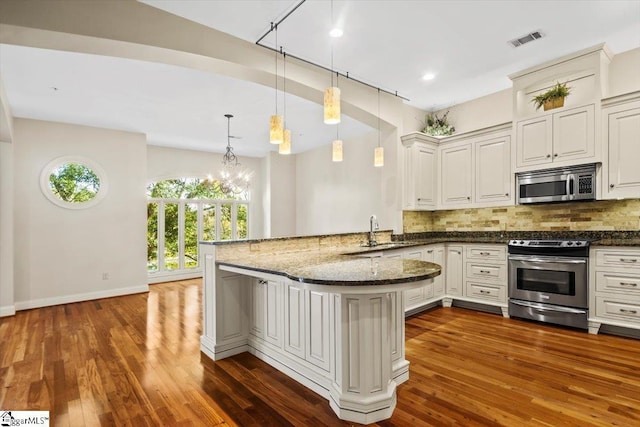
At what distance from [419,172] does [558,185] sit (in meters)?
1.67

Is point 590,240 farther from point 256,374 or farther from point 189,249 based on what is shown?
point 189,249

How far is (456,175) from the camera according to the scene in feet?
16.1

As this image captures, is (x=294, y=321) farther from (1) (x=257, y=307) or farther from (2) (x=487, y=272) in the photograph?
(2) (x=487, y=272)

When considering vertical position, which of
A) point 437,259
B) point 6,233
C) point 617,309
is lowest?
point 617,309

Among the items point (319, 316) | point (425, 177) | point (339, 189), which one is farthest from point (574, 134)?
point (339, 189)

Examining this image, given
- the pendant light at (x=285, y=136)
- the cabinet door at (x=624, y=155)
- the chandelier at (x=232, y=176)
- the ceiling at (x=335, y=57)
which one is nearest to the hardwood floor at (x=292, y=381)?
the cabinet door at (x=624, y=155)

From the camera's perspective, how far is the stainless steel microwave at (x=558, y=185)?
12.2 feet

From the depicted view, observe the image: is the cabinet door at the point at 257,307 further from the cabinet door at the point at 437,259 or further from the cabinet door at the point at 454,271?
the cabinet door at the point at 454,271

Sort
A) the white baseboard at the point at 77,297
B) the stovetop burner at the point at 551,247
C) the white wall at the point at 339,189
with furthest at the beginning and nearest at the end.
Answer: the white wall at the point at 339,189
the white baseboard at the point at 77,297
the stovetop burner at the point at 551,247

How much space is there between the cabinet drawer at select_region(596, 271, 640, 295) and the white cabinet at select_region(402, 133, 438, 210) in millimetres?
2142

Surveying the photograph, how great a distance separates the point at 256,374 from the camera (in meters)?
2.68

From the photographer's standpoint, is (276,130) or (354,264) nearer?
(354,264)

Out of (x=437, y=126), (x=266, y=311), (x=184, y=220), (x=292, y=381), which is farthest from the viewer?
(x=184, y=220)

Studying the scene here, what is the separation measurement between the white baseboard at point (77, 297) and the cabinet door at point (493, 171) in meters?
5.91
